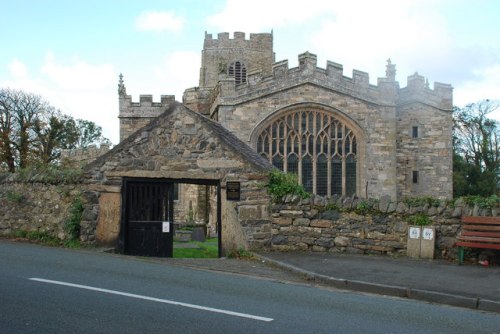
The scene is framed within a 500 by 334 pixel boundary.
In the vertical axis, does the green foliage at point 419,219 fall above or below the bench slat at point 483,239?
above

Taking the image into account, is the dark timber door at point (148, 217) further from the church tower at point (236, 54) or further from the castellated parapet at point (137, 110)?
the church tower at point (236, 54)

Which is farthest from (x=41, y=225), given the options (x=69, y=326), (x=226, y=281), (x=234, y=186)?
(x=69, y=326)

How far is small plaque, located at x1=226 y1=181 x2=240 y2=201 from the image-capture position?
12.8m

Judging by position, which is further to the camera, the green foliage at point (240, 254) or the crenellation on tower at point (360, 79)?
the crenellation on tower at point (360, 79)

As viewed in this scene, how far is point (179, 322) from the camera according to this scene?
5883mm

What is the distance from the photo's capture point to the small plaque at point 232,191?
12.8 meters

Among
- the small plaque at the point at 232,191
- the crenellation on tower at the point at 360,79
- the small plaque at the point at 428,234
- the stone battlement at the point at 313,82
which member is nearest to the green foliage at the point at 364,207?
the small plaque at the point at 428,234

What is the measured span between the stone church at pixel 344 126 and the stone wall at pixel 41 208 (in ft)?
39.4

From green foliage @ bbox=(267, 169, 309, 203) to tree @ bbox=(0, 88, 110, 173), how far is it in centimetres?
2856

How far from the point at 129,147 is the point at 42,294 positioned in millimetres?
6533

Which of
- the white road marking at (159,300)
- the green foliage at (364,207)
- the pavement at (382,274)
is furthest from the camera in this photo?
the green foliage at (364,207)

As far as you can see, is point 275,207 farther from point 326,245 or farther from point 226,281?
point 226,281

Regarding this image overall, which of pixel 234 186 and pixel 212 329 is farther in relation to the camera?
pixel 234 186

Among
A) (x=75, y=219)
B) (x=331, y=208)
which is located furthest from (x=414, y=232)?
(x=75, y=219)
